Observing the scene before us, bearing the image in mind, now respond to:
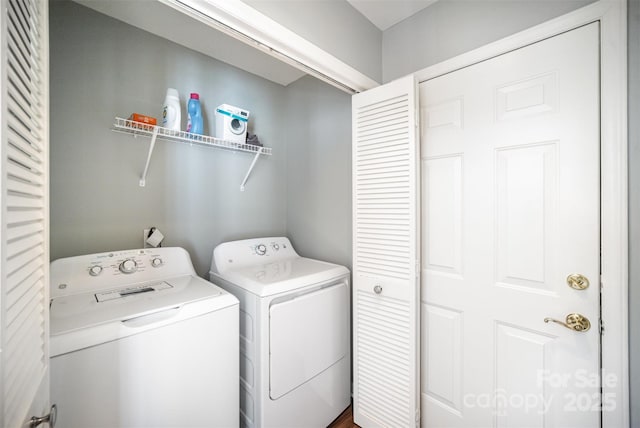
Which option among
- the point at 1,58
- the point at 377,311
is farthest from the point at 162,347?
the point at 377,311

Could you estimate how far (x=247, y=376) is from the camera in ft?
4.79

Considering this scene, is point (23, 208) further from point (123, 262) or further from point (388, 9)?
point (388, 9)

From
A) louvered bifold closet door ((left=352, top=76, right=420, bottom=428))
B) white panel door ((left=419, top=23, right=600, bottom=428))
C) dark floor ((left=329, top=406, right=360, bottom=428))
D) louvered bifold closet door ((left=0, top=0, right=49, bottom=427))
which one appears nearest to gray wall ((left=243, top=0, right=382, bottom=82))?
louvered bifold closet door ((left=352, top=76, right=420, bottom=428))

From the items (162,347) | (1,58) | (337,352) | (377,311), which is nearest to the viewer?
(1,58)

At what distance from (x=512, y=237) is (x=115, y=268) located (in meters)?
2.05

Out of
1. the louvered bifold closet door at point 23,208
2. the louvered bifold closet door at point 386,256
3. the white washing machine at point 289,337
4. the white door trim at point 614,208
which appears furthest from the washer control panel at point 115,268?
the white door trim at point 614,208

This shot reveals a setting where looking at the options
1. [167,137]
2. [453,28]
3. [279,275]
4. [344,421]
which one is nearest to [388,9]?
[453,28]

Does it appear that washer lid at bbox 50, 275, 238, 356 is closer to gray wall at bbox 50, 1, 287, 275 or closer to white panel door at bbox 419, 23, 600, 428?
gray wall at bbox 50, 1, 287, 275

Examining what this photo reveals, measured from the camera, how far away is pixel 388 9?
1590mm

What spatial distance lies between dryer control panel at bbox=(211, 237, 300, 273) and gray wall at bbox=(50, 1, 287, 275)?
0.76 ft

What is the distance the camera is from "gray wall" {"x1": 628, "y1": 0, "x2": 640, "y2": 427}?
38.1 inches

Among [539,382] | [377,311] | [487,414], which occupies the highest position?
[377,311]

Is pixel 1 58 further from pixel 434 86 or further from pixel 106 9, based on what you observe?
pixel 434 86

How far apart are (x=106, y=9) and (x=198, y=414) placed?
2228 mm
